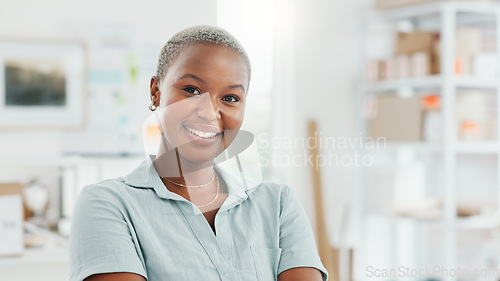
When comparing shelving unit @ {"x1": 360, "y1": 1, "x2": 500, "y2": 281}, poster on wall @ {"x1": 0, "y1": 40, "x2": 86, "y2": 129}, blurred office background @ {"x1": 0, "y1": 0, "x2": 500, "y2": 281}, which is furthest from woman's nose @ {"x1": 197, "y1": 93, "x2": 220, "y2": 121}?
shelving unit @ {"x1": 360, "y1": 1, "x2": 500, "y2": 281}

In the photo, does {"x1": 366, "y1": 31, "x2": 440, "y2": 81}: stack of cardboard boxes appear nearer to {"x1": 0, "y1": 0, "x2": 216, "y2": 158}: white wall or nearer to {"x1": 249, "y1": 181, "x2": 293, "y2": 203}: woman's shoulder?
{"x1": 0, "y1": 0, "x2": 216, "y2": 158}: white wall

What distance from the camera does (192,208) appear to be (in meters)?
0.74

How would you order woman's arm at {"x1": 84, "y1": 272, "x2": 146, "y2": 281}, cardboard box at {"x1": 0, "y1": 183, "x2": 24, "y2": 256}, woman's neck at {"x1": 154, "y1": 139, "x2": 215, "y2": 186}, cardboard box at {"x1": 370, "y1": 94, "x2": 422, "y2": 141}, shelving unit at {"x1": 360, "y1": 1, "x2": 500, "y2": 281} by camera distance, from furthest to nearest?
cardboard box at {"x1": 370, "y1": 94, "x2": 422, "y2": 141} → shelving unit at {"x1": 360, "y1": 1, "x2": 500, "y2": 281} → cardboard box at {"x1": 0, "y1": 183, "x2": 24, "y2": 256} → woman's neck at {"x1": 154, "y1": 139, "x2": 215, "y2": 186} → woman's arm at {"x1": 84, "y1": 272, "x2": 146, "y2": 281}

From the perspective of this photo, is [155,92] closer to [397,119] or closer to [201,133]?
[201,133]

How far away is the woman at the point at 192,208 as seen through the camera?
675 millimetres

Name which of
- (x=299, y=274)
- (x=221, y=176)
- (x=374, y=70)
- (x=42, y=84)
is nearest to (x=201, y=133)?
(x=221, y=176)

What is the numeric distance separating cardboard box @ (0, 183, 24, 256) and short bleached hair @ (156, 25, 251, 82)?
1.16 meters

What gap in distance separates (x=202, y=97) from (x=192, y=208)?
0.15m

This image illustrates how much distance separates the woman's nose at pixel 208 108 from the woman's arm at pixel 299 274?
22cm

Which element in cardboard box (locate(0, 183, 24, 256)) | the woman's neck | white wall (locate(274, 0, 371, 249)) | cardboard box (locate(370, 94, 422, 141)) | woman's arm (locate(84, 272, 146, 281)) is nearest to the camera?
woman's arm (locate(84, 272, 146, 281))

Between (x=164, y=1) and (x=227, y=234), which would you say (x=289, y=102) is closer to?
(x=164, y=1)

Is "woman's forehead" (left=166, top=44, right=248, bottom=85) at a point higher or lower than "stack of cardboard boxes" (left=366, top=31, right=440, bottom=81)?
lower

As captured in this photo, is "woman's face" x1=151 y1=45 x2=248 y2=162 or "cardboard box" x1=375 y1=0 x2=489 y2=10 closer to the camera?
"woman's face" x1=151 y1=45 x2=248 y2=162

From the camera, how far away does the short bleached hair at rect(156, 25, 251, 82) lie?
A: 2.35 feet
